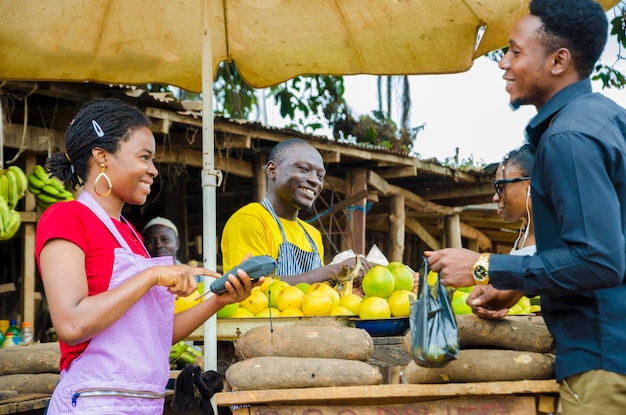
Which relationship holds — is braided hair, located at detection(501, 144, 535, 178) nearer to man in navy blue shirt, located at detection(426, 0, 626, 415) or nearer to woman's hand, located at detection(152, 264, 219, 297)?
man in navy blue shirt, located at detection(426, 0, 626, 415)

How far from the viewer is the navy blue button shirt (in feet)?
6.64

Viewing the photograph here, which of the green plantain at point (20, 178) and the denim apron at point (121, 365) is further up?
the green plantain at point (20, 178)

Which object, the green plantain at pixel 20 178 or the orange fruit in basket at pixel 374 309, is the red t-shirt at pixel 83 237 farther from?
the green plantain at pixel 20 178

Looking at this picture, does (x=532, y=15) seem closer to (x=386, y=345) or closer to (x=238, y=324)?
(x=386, y=345)

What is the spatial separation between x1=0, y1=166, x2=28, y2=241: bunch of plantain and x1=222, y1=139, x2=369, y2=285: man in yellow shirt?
2.37 metres

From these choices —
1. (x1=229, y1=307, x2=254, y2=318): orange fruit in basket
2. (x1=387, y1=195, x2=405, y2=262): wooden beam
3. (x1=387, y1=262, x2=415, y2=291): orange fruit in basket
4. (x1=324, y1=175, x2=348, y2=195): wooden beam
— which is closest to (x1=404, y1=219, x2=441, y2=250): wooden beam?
(x1=387, y1=195, x2=405, y2=262): wooden beam

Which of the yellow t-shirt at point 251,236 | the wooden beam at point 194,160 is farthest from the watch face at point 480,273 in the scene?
the wooden beam at point 194,160

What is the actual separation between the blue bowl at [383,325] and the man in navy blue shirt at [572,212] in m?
0.89

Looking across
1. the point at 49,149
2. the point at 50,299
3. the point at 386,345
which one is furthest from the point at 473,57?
the point at 49,149

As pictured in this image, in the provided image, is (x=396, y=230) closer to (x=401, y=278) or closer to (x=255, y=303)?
(x=401, y=278)

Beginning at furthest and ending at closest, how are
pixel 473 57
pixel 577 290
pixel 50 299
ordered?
pixel 473 57 < pixel 50 299 < pixel 577 290

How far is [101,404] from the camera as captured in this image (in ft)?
7.86

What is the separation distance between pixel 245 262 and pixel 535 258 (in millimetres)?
1001

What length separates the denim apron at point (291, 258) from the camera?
183 inches
